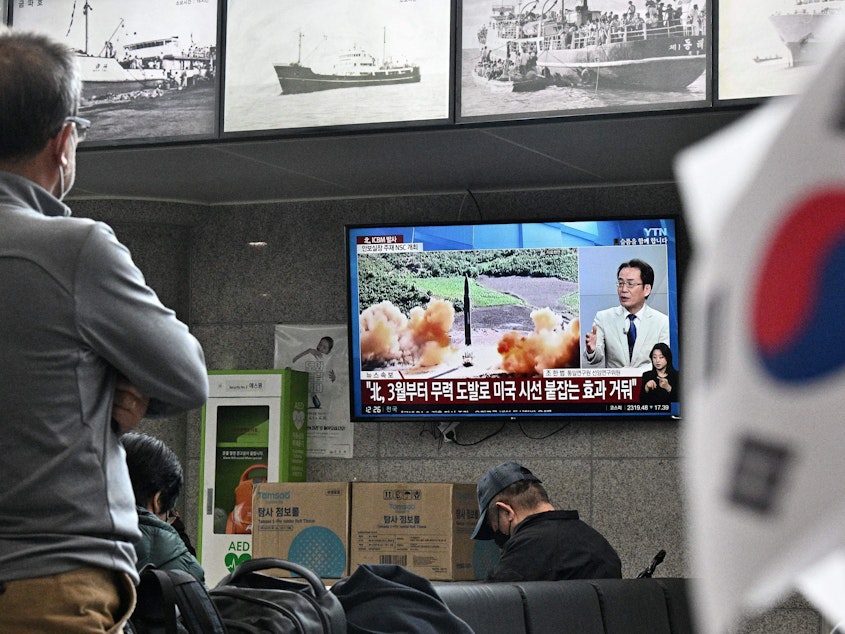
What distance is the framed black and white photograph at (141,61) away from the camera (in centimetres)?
510

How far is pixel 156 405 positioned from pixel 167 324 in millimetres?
114

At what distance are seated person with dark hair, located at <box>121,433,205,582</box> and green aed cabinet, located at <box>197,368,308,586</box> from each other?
9.11ft

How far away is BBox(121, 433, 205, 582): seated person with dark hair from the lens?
283cm

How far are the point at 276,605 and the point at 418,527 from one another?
3.26m

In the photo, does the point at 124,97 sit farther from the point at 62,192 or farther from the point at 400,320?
the point at 62,192

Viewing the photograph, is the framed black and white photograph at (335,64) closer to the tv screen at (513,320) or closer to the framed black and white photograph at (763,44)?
the tv screen at (513,320)

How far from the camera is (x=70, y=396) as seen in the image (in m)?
1.31

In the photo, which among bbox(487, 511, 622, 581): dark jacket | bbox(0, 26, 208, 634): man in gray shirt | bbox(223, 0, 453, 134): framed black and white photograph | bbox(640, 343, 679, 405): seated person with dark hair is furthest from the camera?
bbox(640, 343, 679, 405): seated person with dark hair

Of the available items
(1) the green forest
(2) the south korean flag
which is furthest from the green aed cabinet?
(2) the south korean flag

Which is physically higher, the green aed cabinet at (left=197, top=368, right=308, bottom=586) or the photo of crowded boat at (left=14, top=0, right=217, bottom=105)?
the photo of crowded boat at (left=14, top=0, right=217, bottom=105)

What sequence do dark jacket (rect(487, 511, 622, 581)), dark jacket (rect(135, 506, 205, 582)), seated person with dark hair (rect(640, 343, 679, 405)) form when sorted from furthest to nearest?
seated person with dark hair (rect(640, 343, 679, 405)), dark jacket (rect(487, 511, 622, 581)), dark jacket (rect(135, 506, 205, 582))

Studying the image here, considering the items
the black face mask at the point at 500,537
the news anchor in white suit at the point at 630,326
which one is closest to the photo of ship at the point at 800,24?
the news anchor in white suit at the point at 630,326

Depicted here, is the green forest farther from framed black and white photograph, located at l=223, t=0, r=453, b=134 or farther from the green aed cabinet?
framed black and white photograph, located at l=223, t=0, r=453, b=134

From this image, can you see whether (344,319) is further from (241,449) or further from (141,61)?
(141,61)
